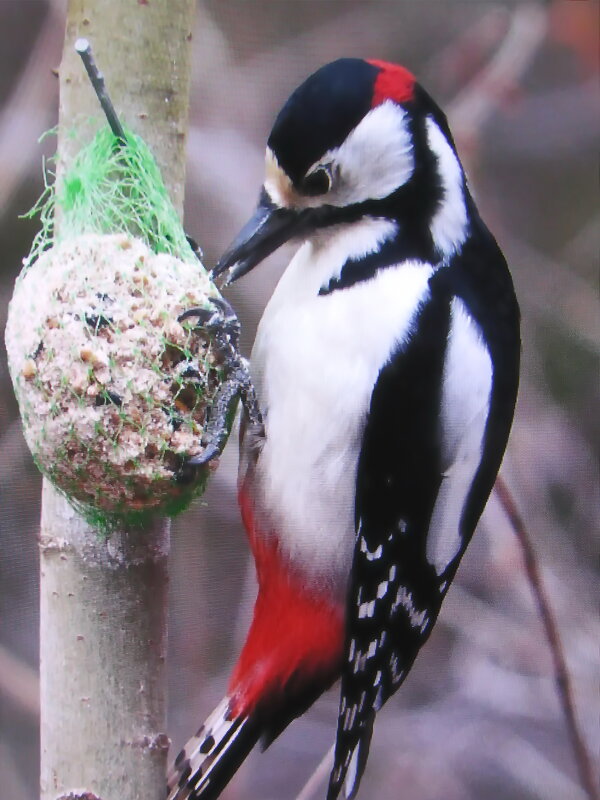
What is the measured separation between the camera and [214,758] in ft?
2.60

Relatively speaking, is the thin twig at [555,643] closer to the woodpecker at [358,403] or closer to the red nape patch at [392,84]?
the woodpecker at [358,403]

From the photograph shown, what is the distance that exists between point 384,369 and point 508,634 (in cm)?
37

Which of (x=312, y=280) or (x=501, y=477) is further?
(x=501, y=477)

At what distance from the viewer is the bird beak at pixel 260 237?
69 cm

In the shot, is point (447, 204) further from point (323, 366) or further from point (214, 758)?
point (214, 758)

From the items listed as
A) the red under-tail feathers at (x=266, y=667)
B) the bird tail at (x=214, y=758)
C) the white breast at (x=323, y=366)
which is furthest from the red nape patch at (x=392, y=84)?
the bird tail at (x=214, y=758)

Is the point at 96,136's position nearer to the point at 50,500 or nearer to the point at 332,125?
the point at 332,125

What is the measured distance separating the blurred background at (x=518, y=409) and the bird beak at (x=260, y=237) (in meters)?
0.09

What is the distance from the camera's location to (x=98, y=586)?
71 centimetres

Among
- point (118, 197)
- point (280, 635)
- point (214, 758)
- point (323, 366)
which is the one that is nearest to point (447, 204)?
point (323, 366)

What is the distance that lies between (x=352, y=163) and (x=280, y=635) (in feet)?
1.50

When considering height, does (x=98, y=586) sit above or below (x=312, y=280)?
below

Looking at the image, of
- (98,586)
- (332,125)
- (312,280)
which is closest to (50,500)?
(98,586)

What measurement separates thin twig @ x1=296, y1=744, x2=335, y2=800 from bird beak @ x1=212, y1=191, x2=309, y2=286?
528 mm
